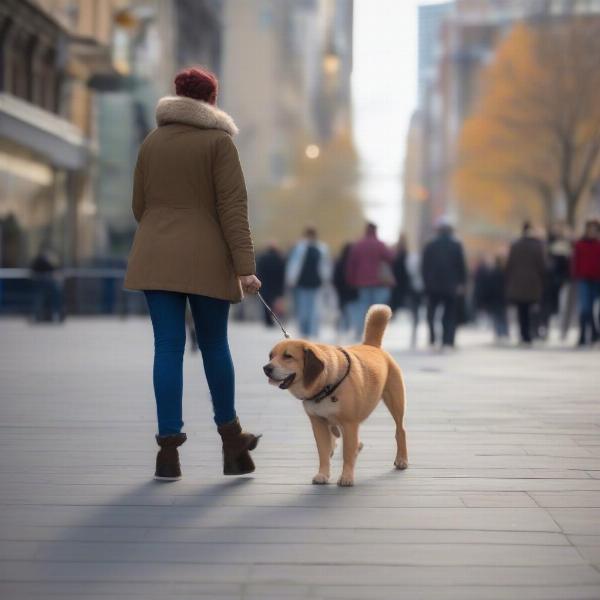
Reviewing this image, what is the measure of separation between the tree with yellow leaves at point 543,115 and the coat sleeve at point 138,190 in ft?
114

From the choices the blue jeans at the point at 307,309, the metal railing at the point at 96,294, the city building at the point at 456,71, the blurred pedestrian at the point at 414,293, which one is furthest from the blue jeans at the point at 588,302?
the city building at the point at 456,71

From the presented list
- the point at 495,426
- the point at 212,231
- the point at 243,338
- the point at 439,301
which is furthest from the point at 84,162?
the point at 212,231

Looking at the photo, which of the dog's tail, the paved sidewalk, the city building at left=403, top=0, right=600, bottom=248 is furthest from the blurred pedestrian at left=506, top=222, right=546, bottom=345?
the city building at left=403, top=0, right=600, bottom=248

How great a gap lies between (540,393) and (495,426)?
2.97 metres

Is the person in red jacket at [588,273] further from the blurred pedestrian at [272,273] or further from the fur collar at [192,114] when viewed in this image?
the fur collar at [192,114]

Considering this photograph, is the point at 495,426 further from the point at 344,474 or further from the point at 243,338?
the point at 243,338

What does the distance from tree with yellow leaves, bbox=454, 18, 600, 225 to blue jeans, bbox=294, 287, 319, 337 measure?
63.3ft

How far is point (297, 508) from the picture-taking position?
20.1 ft

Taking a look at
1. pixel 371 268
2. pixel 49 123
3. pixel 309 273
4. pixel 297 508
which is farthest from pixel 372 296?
pixel 297 508

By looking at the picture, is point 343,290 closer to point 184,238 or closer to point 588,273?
point 588,273

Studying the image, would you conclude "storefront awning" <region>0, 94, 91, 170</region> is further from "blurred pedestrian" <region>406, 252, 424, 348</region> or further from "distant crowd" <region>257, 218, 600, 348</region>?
"blurred pedestrian" <region>406, 252, 424, 348</region>

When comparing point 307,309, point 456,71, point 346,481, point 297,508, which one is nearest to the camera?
point 297,508

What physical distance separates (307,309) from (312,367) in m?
16.9

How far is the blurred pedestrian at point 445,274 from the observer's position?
2033 cm
